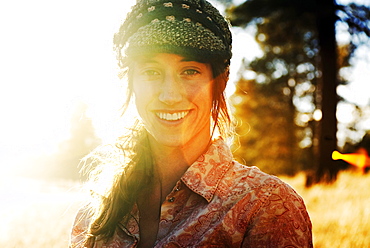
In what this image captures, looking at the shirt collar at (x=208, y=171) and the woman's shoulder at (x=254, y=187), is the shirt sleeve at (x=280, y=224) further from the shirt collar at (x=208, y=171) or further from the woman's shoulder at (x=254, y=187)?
the shirt collar at (x=208, y=171)

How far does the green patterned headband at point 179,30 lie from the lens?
6.26 ft

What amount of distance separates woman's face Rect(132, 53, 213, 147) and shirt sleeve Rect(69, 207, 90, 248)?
90 cm

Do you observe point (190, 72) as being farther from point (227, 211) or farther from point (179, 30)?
point (227, 211)

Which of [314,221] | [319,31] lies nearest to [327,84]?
[319,31]

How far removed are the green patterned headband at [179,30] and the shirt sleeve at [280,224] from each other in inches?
32.3

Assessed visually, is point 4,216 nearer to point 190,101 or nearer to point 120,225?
point 120,225

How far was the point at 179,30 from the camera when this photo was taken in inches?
75.2

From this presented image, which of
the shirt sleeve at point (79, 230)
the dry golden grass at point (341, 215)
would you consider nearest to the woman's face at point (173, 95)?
the shirt sleeve at point (79, 230)

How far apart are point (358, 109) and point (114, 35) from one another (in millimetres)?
14234

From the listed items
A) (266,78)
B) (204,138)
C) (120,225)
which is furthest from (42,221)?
(266,78)

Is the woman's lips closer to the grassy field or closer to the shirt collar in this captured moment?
the shirt collar

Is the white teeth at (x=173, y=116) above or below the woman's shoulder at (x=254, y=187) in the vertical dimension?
above

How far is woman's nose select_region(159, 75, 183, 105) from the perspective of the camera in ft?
6.56

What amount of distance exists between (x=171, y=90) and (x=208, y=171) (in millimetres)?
502
